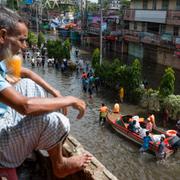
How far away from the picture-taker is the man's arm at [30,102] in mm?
2467

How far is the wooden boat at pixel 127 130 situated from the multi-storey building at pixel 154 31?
1428 centimetres

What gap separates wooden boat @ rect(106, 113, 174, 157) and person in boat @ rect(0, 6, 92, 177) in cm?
1091

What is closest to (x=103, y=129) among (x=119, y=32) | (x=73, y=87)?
(x=73, y=87)

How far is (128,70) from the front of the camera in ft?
69.5

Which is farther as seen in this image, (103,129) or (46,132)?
(103,129)

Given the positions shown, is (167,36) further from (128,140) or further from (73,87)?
(128,140)

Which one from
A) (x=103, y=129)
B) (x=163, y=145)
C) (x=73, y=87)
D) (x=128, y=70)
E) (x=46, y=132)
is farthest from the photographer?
(x=73, y=87)

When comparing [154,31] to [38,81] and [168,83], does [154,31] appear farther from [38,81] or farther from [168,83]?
[38,81]

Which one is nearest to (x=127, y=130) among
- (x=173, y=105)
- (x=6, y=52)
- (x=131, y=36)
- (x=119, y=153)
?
(x=119, y=153)

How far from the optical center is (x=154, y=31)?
36625mm

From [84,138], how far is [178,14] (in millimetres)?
19484

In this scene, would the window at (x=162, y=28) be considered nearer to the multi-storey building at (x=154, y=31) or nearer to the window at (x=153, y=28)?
the multi-storey building at (x=154, y=31)

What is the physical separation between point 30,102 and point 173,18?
101ft

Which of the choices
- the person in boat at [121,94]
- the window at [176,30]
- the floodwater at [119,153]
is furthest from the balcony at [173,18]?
the floodwater at [119,153]
